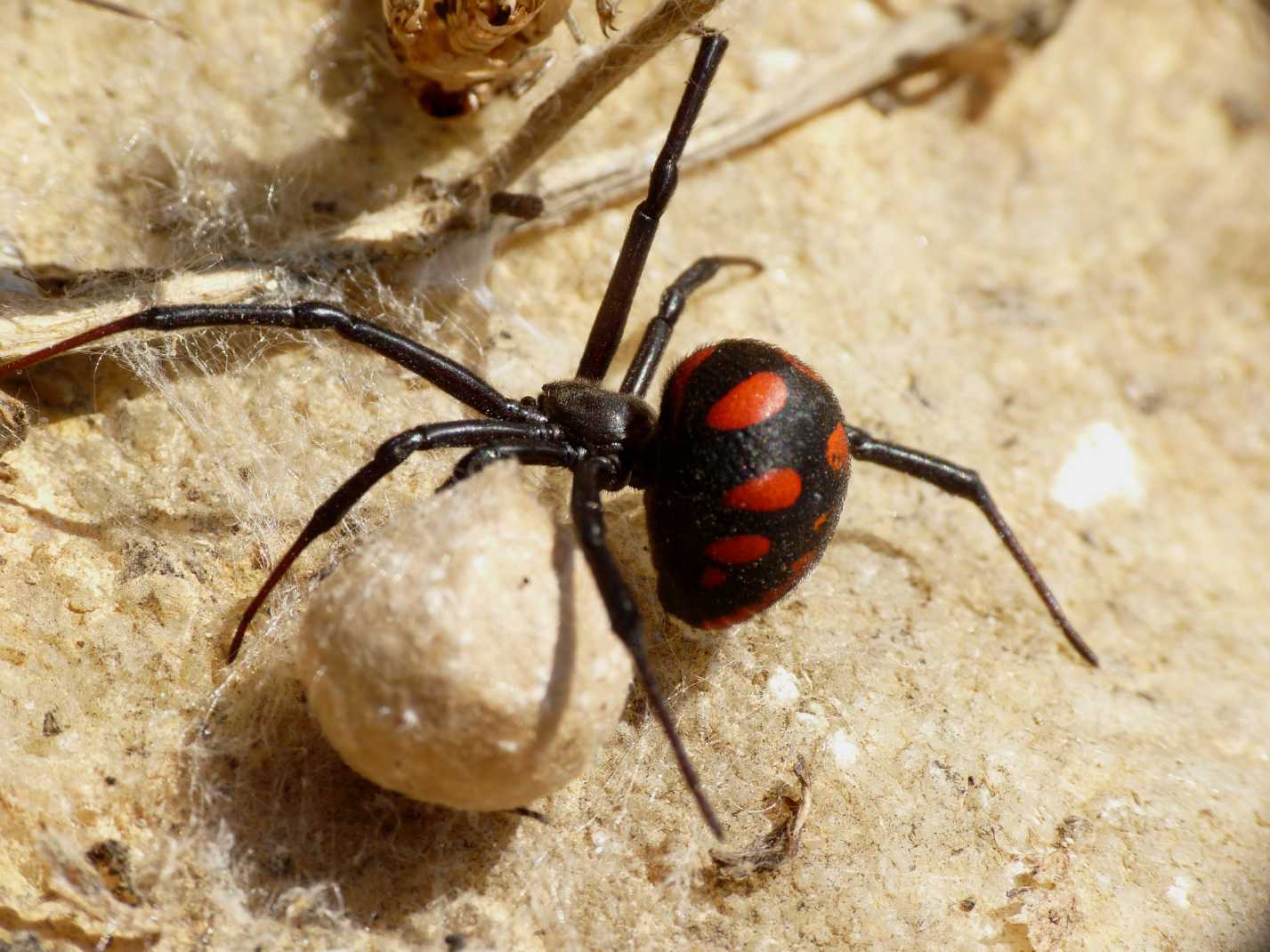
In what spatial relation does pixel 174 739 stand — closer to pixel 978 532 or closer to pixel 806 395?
pixel 806 395

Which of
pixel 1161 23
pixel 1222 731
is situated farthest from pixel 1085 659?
pixel 1161 23

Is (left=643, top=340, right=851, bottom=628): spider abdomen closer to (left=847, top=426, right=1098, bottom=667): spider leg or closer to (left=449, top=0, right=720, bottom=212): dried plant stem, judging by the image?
(left=847, top=426, right=1098, bottom=667): spider leg

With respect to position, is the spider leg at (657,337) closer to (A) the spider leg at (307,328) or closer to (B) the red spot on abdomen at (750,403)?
(A) the spider leg at (307,328)

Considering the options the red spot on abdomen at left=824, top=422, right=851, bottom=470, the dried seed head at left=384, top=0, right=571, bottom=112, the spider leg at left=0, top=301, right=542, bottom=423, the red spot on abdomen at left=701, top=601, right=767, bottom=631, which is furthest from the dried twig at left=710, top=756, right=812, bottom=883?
the dried seed head at left=384, top=0, right=571, bottom=112

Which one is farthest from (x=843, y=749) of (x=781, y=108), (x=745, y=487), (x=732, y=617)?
(x=781, y=108)

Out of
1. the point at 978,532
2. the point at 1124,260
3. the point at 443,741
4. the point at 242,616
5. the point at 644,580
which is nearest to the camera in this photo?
the point at 443,741

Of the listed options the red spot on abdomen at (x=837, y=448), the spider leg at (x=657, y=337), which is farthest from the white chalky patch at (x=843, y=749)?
the spider leg at (x=657, y=337)
